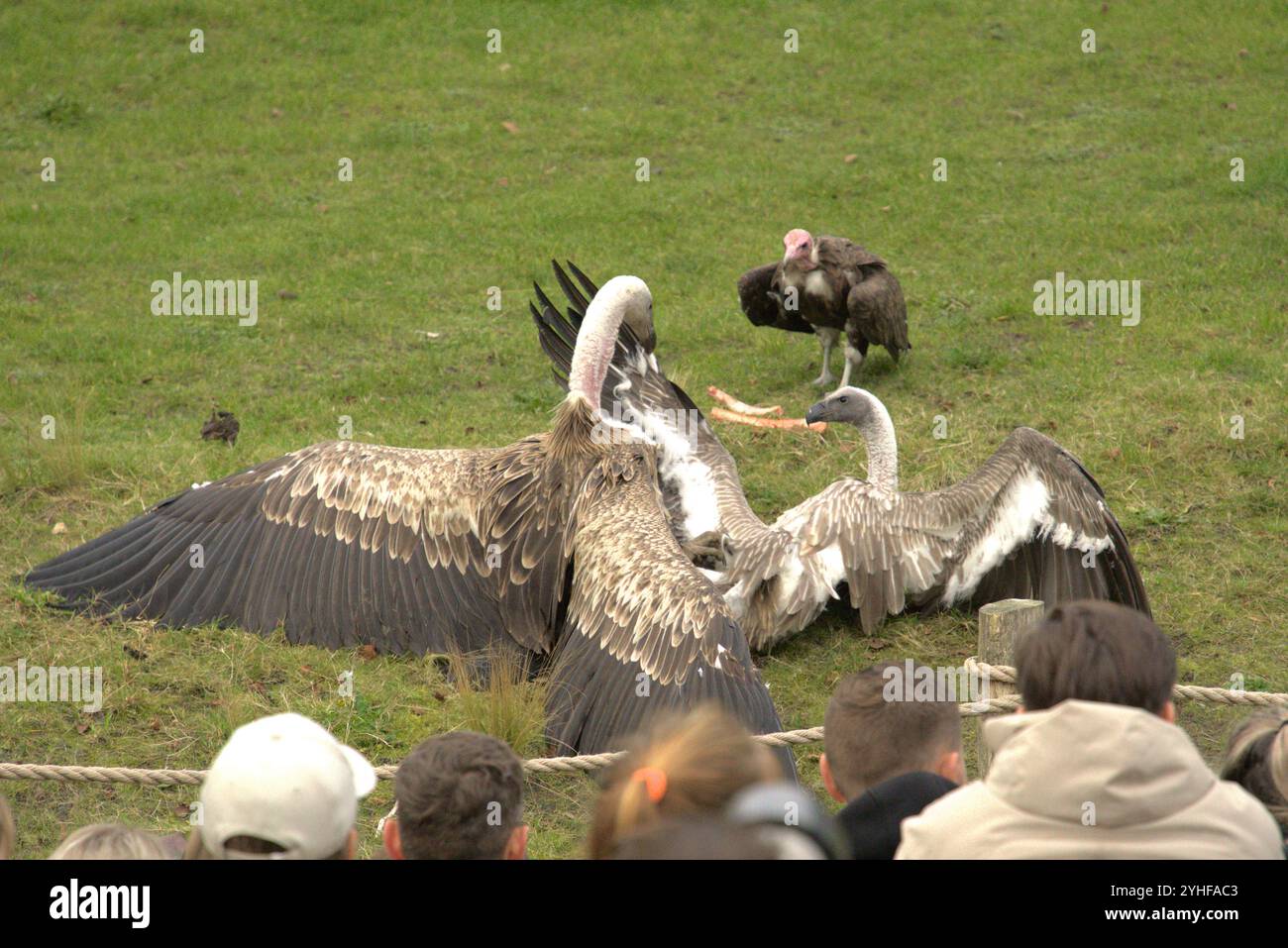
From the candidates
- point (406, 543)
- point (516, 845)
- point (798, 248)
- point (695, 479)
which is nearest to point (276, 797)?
point (516, 845)

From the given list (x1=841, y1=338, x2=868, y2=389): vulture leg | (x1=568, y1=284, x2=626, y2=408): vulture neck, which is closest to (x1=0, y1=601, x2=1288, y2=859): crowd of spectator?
(x1=568, y1=284, x2=626, y2=408): vulture neck

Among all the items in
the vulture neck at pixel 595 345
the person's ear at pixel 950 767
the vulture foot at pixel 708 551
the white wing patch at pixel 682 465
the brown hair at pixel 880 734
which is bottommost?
the person's ear at pixel 950 767

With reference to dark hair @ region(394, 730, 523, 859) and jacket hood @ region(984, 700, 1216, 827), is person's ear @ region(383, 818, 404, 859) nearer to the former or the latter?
dark hair @ region(394, 730, 523, 859)

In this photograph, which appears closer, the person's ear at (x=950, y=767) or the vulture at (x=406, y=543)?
the person's ear at (x=950, y=767)

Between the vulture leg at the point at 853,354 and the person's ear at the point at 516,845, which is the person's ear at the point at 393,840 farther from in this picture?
the vulture leg at the point at 853,354

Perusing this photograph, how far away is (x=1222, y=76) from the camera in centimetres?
1402

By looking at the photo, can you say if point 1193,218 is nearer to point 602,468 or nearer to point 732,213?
point 732,213

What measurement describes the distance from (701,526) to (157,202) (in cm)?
783

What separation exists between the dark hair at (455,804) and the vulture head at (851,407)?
4362mm

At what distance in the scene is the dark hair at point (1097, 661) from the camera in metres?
2.40

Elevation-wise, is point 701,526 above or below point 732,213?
below

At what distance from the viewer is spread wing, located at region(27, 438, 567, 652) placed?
6.04 meters

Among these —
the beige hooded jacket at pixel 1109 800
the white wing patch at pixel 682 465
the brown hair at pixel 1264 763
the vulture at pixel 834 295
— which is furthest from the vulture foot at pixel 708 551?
the beige hooded jacket at pixel 1109 800

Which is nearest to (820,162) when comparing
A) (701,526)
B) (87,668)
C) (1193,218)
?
(1193,218)
